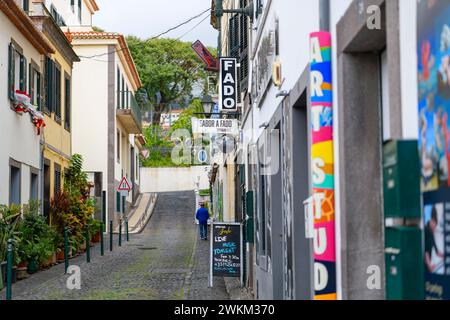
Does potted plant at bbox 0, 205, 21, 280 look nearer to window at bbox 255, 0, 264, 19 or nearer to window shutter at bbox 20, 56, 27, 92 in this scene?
window shutter at bbox 20, 56, 27, 92

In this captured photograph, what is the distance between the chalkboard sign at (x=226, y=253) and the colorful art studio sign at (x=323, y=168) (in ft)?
28.6

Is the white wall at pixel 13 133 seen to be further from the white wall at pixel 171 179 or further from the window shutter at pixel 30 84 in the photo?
the white wall at pixel 171 179

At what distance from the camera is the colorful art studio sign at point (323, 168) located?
5828 mm

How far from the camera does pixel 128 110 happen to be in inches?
1444

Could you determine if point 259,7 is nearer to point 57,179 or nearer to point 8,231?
point 8,231

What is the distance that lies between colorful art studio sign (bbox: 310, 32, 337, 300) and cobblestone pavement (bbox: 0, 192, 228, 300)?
7174 mm

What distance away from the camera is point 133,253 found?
23.5 metres

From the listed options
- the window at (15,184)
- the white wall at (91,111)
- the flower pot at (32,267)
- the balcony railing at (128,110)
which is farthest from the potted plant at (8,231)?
the balcony railing at (128,110)

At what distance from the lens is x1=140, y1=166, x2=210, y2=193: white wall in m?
54.5

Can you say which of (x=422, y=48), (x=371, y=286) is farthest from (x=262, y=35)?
(x=422, y=48)

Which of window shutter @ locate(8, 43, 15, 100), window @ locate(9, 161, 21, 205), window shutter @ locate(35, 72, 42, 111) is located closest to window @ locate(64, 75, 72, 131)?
window shutter @ locate(35, 72, 42, 111)

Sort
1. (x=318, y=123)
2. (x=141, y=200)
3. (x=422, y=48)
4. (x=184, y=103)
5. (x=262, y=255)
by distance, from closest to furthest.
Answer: (x=422, y=48)
(x=318, y=123)
(x=262, y=255)
(x=141, y=200)
(x=184, y=103)
